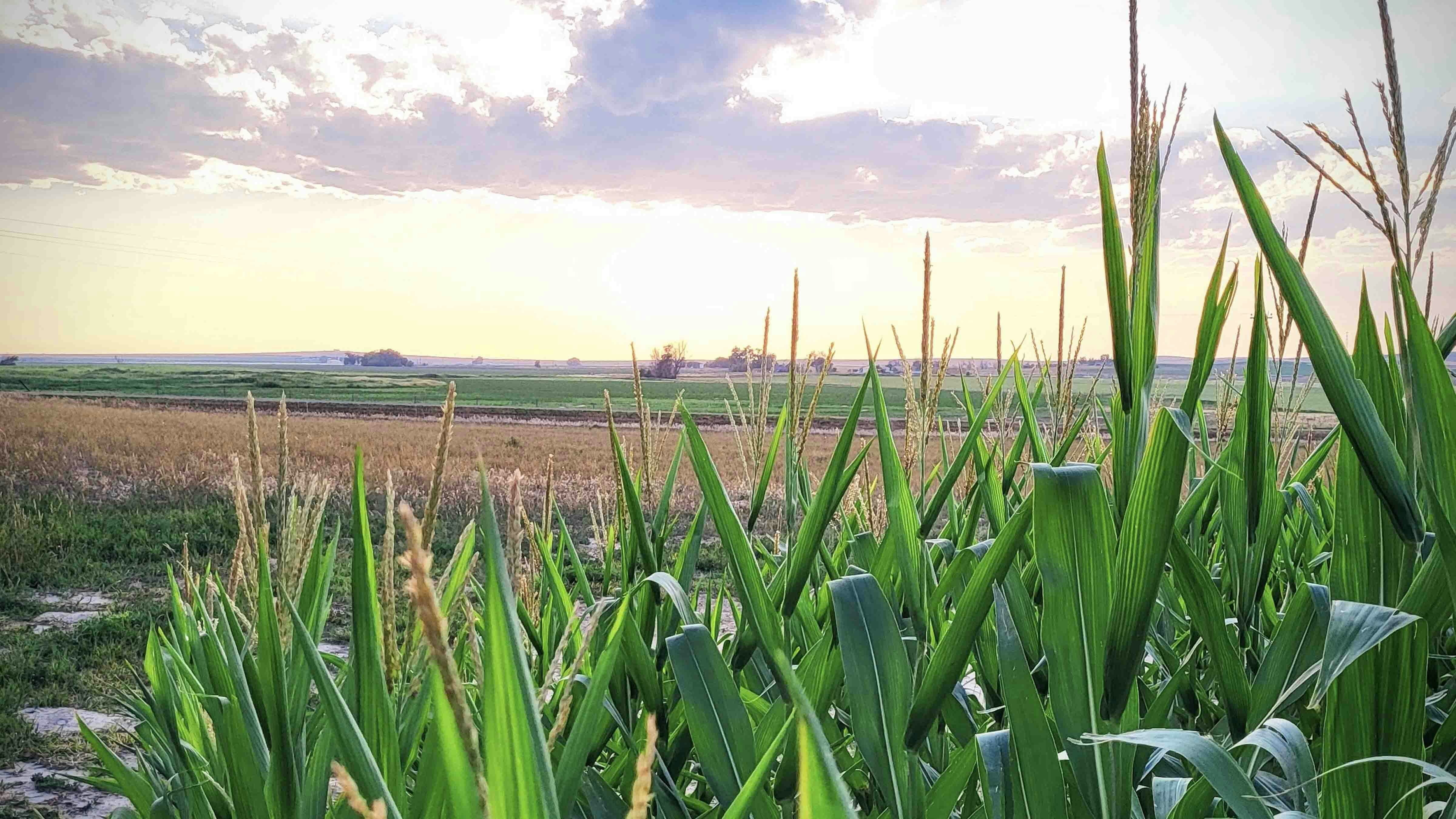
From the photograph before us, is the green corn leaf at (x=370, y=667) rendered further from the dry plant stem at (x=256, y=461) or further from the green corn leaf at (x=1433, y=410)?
the green corn leaf at (x=1433, y=410)

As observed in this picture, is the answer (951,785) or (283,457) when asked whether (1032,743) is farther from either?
(283,457)

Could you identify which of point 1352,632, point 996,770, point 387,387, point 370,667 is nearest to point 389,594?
point 370,667

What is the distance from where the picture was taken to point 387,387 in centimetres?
5750

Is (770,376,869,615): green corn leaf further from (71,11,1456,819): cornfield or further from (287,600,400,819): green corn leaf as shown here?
(287,600,400,819): green corn leaf

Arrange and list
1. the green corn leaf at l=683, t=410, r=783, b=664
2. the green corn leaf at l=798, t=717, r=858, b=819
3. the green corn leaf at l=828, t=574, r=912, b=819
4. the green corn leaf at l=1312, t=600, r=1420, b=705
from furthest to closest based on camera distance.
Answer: the green corn leaf at l=683, t=410, r=783, b=664 → the green corn leaf at l=828, t=574, r=912, b=819 → the green corn leaf at l=1312, t=600, r=1420, b=705 → the green corn leaf at l=798, t=717, r=858, b=819

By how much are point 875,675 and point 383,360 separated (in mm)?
124985

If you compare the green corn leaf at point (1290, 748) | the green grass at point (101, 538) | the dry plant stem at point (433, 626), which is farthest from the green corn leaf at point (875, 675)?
the green grass at point (101, 538)

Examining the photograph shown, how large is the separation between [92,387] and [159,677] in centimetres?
5195

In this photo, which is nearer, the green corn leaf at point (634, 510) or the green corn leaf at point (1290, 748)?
the green corn leaf at point (1290, 748)

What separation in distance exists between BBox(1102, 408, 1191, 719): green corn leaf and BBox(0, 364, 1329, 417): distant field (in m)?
29.1

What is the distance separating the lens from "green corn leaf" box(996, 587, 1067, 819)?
94 cm

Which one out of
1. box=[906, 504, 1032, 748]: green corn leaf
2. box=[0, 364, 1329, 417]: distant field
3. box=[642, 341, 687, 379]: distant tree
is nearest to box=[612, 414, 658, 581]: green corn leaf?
box=[906, 504, 1032, 748]: green corn leaf

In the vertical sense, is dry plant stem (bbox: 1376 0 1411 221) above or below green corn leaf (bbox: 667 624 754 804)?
above

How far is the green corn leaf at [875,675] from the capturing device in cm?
100
